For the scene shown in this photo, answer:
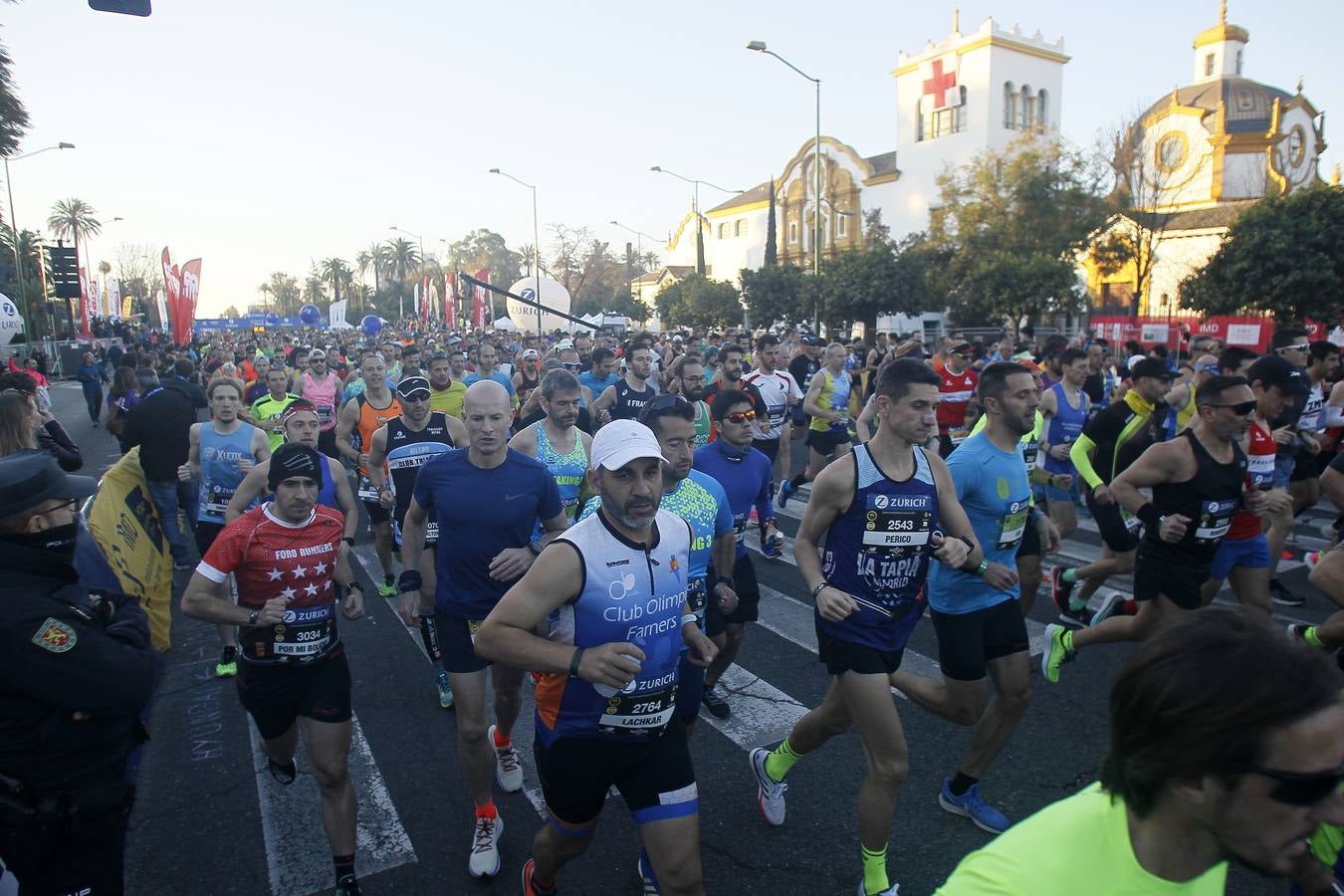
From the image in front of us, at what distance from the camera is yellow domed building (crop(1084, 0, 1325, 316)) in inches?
1838

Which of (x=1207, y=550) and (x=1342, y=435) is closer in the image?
(x=1207, y=550)

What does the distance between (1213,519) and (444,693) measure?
4.91 meters

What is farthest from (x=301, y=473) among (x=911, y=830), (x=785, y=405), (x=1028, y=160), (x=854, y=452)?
(x=1028, y=160)

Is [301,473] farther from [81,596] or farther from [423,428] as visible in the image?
[423,428]

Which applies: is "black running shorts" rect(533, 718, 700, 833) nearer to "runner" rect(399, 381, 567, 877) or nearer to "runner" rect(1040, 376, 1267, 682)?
"runner" rect(399, 381, 567, 877)

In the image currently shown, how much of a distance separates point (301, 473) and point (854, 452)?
101 inches

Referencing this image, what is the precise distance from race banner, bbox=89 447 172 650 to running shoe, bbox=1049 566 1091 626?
6345 millimetres

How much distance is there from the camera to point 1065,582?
663 cm

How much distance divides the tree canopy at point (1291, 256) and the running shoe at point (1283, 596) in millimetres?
24349

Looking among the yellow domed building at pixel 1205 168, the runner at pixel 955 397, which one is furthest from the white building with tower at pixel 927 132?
the runner at pixel 955 397

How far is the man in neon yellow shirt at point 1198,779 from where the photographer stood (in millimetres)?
1266

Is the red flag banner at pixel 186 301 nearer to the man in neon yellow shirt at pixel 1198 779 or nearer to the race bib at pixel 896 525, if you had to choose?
the race bib at pixel 896 525

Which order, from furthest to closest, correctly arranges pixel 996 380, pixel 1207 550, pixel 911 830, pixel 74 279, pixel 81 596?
pixel 74 279, pixel 1207 550, pixel 996 380, pixel 911 830, pixel 81 596

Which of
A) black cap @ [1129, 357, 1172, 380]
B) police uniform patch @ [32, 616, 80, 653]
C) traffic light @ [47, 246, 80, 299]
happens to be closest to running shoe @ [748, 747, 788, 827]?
police uniform patch @ [32, 616, 80, 653]
